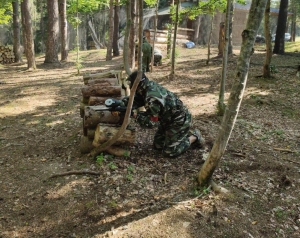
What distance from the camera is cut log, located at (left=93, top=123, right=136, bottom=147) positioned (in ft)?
16.4

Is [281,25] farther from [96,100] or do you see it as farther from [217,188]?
[217,188]

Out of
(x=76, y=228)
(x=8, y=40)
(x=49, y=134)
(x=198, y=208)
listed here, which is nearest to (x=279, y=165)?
(x=198, y=208)

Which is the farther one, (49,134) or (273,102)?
(273,102)

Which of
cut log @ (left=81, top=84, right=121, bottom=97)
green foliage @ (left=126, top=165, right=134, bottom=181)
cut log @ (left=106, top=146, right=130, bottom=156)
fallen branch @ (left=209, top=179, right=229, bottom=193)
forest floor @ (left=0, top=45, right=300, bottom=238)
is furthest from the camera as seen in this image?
cut log @ (left=81, top=84, right=121, bottom=97)

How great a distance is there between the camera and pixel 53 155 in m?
5.57

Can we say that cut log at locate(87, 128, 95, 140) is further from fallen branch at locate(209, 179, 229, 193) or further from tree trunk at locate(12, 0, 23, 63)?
tree trunk at locate(12, 0, 23, 63)

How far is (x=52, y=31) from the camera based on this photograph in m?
15.3

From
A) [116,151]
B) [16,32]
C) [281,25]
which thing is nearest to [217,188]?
[116,151]

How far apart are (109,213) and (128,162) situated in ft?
4.54

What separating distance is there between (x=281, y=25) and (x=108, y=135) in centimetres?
1376

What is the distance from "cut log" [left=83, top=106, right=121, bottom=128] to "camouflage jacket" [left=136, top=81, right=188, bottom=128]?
1.75 feet

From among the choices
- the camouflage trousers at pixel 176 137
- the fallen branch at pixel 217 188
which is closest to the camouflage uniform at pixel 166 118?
the camouflage trousers at pixel 176 137

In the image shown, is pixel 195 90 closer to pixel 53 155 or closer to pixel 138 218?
pixel 53 155

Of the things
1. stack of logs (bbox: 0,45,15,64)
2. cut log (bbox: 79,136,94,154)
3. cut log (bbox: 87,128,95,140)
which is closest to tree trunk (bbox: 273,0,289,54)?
cut log (bbox: 87,128,95,140)
